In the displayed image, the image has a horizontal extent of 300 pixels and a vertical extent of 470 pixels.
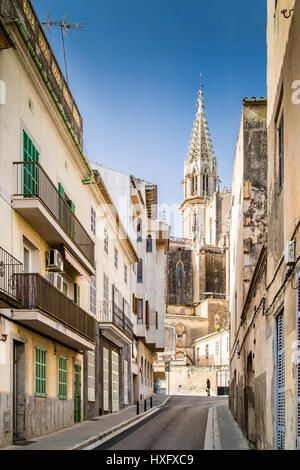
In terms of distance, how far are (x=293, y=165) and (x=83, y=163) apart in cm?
1442

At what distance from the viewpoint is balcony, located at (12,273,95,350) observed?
15.1 meters

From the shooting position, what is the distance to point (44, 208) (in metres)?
15.8

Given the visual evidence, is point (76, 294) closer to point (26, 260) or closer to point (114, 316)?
point (26, 260)

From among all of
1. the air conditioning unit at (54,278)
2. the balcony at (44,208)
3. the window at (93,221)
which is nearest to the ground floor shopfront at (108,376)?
the window at (93,221)

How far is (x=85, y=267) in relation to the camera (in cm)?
2164

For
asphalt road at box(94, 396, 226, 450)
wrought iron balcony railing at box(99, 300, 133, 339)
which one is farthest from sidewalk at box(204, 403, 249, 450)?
wrought iron balcony railing at box(99, 300, 133, 339)

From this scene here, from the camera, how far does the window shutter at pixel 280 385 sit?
32.0 feet

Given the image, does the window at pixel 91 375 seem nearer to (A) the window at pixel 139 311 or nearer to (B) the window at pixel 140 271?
(A) the window at pixel 139 311

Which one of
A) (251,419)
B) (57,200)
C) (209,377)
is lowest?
(209,377)

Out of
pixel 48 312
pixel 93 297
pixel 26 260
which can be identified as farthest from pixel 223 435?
pixel 93 297

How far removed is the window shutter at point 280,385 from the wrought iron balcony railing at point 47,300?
656 cm

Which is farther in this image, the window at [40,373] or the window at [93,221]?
the window at [93,221]
